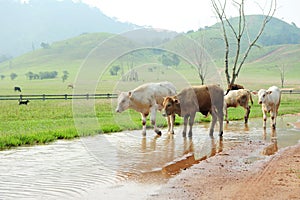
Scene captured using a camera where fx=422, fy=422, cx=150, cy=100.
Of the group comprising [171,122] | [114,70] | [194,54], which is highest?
[194,54]

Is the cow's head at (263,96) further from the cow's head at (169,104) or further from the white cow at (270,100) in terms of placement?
the cow's head at (169,104)

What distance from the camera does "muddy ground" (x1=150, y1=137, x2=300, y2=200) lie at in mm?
6988

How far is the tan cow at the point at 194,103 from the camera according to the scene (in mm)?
14625

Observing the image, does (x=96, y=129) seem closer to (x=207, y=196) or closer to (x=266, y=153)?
(x=266, y=153)

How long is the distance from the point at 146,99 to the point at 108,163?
5583 mm

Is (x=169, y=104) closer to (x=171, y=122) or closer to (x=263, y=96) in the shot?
(x=171, y=122)

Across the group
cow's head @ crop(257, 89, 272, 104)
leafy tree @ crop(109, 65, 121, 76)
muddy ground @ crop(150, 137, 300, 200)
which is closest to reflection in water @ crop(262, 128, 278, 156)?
muddy ground @ crop(150, 137, 300, 200)

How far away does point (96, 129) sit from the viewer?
1586 centimetres

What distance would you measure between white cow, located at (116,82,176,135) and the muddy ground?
450cm

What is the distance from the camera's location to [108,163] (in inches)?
392

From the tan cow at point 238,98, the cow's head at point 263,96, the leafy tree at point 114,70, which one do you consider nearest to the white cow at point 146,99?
the leafy tree at point 114,70

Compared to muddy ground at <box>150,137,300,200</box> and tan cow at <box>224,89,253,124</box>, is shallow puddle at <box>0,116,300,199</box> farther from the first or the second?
tan cow at <box>224,89,253,124</box>

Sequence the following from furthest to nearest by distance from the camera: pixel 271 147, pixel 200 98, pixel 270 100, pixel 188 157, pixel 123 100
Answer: pixel 270 100 < pixel 200 98 < pixel 123 100 < pixel 271 147 < pixel 188 157

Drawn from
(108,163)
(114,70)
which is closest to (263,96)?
(114,70)
